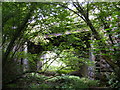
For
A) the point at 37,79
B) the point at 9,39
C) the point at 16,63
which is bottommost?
the point at 37,79

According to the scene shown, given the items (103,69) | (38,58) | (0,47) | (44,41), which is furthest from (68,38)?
(103,69)

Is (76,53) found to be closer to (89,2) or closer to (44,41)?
(44,41)

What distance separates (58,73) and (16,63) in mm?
797

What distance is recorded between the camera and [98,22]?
2.13 m

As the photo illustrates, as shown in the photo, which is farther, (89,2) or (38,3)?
(89,2)

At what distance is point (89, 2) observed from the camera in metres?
1.93

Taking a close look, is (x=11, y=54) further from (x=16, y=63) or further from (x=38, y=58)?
(x=38, y=58)

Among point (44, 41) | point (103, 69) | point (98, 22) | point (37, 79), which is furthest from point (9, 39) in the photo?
point (103, 69)

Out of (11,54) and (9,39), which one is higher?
(9,39)

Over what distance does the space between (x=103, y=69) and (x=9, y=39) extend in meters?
2.04

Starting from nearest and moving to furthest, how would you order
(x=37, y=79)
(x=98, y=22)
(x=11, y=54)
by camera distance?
(x=11, y=54) < (x=37, y=79) < (x=98, y=22)

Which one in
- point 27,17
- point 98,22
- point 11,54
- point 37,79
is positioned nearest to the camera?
point 27,17

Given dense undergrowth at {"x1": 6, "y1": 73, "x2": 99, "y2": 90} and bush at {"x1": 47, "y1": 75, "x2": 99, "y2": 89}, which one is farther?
bush at {"x1": 47, "y1": 75, "x2": 99, "y2": 89}

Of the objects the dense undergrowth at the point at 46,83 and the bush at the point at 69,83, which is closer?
the dense undergrowth at the point at 46,83
